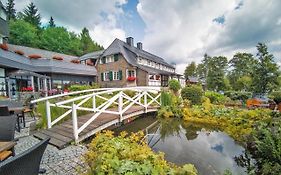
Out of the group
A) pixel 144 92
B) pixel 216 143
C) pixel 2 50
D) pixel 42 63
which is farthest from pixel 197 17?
pixel 42 63

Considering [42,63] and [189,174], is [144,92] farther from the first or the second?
[42,63]

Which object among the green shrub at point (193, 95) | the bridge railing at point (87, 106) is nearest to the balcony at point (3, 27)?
the bridge railing at point (87, 106)

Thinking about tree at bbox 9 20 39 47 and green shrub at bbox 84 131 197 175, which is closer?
green shrub at bbox 84 131 197 175

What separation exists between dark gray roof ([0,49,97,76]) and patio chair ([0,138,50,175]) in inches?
548

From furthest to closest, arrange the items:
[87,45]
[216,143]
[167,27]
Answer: [87,45] → [167,27] → [216,143]

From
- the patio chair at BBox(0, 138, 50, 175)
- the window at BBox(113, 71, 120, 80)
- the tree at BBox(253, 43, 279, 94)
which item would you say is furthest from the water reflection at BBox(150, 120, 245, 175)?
the tree at BBox(253, 43, 279, 94)

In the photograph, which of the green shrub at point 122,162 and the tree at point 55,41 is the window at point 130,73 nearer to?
the green shrub at point 122,162

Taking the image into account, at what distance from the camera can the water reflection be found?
5051mm

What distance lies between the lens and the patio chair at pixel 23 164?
49.1 inches

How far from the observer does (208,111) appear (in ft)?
35.1

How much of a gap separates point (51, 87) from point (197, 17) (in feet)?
54.3

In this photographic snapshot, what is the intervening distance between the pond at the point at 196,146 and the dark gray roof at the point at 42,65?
11361 millimetres

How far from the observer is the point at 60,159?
3.64 m

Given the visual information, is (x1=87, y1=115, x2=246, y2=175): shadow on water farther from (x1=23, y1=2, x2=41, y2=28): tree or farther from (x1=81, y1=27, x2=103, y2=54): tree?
(x1=23, y1=2, x2=41, y2=28): tree
